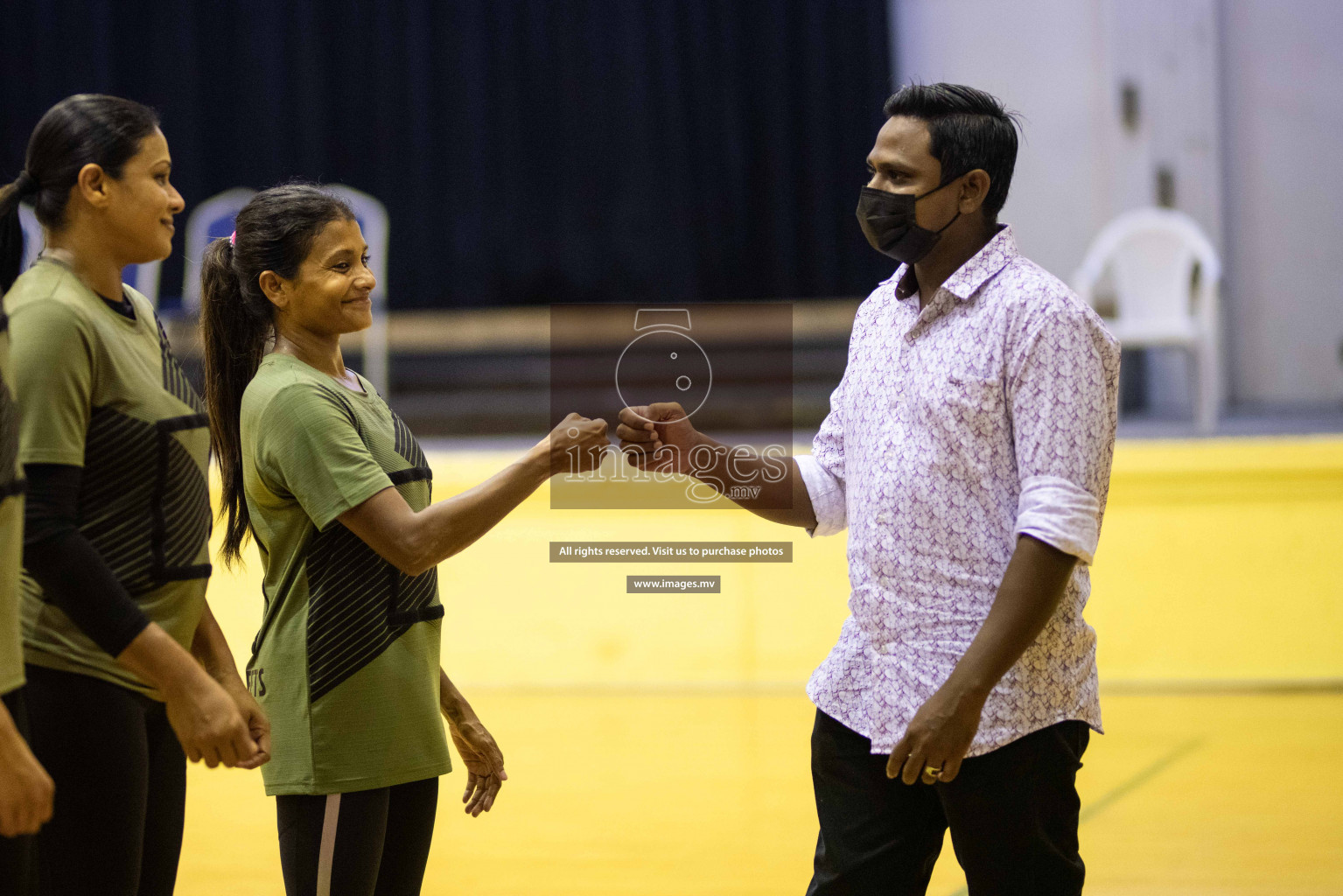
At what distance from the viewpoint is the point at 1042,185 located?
586 cm

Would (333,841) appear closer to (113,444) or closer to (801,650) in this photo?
(113,444)

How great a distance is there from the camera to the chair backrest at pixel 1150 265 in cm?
490

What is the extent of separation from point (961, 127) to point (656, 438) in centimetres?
55

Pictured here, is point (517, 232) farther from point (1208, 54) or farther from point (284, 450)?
point (284, 450)

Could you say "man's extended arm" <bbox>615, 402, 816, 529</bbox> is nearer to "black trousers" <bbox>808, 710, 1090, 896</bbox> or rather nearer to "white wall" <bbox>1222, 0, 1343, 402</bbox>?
"black trousers" <bbox>808, 710, 1090, 896</bbox>

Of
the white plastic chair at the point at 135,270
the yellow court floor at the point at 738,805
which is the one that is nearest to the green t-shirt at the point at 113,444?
the yellow court floor at the point at 738,805

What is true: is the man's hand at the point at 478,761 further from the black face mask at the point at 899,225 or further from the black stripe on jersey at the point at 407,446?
the black face mask at the point at 899,225

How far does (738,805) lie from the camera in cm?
250

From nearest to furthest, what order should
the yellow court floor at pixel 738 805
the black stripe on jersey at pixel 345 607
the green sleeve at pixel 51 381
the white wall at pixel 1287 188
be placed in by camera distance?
the green sleeve at pixel 51 381 → the black stripe on jersey at pixel 345 607 → the yellow court floor at pixel 738 805 → the white wall at pixel 1287 188

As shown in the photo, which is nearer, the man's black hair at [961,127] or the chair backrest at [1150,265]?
the man's black hair at [961,127]

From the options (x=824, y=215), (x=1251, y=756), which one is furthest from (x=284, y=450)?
(x=824, y=215)

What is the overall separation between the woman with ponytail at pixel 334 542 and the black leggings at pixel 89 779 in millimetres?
153

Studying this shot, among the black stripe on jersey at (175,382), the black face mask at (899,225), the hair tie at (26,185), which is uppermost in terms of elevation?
Answer: the hair tie at (26,185)

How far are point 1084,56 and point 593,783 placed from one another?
4.63m
